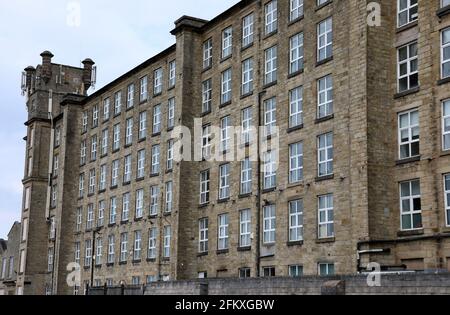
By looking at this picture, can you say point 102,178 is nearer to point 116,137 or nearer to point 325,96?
point 116,137

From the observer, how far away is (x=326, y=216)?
120ft

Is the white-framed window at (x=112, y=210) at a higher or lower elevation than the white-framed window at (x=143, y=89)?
lower

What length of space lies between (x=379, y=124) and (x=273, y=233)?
9.84 meters

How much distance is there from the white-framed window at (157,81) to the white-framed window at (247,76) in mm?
11410

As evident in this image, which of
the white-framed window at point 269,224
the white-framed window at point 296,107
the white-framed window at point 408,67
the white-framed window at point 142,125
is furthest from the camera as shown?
the white-framed window at point 142,125

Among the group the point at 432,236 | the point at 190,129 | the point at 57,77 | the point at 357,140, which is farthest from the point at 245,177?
the point at 57,77

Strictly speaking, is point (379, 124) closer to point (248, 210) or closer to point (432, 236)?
point (432, 236)

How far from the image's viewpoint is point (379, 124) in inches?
1358

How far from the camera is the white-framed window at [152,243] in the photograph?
52219 mm

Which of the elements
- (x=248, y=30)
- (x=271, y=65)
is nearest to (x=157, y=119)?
(x=248, y=30)

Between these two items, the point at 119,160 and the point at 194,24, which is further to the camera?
the point at 119,160

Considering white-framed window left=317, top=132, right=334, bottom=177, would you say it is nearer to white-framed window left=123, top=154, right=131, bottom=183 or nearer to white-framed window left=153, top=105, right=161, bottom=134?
white-framed window left=153, top=105, right=161, bottom=134

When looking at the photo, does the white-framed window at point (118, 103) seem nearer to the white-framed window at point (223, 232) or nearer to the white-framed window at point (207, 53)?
the white-framed window at point (207, 53)

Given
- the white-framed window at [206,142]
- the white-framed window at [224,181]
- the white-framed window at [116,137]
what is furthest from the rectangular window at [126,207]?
the white-framed window at [224,181]
